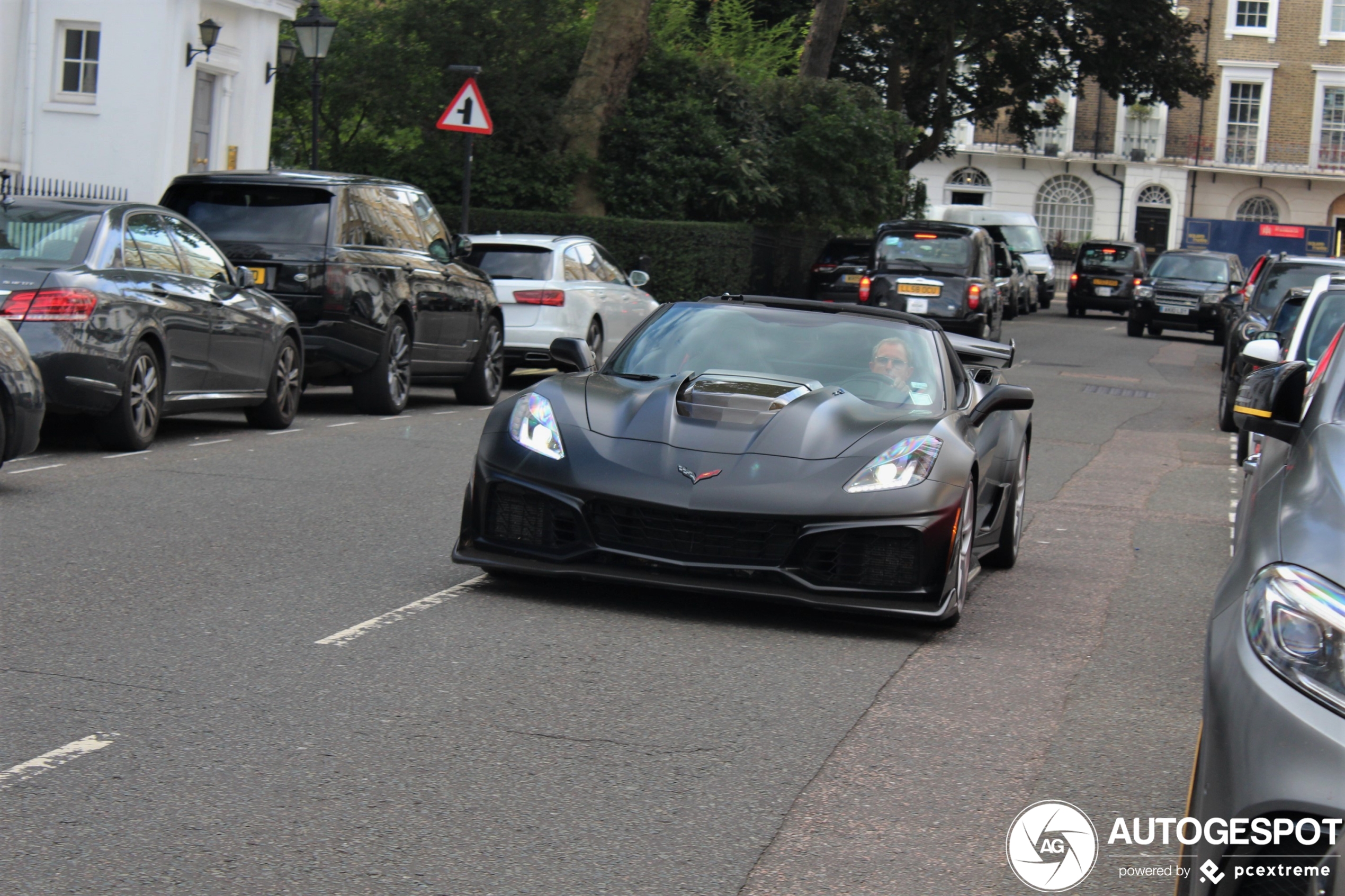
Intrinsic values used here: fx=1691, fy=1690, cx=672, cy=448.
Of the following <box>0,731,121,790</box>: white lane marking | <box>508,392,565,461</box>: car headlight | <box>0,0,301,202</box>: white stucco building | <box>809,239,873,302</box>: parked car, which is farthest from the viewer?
<box>809,239,873,302</box>: parked car

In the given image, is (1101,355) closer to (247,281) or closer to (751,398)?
(247,281)

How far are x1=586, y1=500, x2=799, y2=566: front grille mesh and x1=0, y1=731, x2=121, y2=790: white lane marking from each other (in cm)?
237

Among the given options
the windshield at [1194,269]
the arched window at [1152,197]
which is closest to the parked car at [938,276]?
the windshield at [1194,269]

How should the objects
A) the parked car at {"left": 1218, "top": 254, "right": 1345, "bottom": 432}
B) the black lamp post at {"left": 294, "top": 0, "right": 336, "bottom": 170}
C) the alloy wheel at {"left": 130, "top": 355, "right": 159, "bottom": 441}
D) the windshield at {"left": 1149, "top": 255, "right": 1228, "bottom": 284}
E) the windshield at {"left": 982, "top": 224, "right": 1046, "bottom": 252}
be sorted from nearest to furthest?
the alloy wheel at {"left": 130, "top": 355, "right": 159, "bottom": 441}, the parked car at {"left": 1218, "top": 254, "right": 1345, "bottom": 432}, the black lamp post at {"left": 294, "top": 0, "right": 336, "bottom": 170}, the windshield at {"left": 1149, "top": 255, "right": 1228, "bottom": 284}, the windshield at {"left": 982, "top": 224, "right": 1046, "bottom": 252}

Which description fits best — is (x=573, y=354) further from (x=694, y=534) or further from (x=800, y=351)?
(x=694, y=534)

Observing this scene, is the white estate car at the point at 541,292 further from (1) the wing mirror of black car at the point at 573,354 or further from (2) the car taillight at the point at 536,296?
(1) the wing mirror of black car at the point at 573,354

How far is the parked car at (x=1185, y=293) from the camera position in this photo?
33656 mm

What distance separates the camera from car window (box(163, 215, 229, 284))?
11.5 m

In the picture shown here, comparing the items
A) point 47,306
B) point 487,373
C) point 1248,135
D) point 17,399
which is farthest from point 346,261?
point 1248,135

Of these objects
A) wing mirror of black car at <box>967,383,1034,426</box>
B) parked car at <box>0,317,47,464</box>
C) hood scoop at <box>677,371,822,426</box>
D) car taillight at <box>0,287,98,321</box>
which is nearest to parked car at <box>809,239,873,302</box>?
car taillight at <box>0,287,98,321</box>

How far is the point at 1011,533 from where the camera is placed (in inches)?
335

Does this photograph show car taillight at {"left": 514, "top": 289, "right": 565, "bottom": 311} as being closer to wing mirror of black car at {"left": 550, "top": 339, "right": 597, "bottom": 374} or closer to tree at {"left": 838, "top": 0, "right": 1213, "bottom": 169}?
wing mirror of black car at {"left": 550, "top": 339, "right": 597, "bottom": 374}

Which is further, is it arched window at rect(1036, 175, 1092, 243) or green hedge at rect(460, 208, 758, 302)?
arched window at rect(1036, 175, 1092, 243)

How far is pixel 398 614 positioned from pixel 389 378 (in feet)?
26.2
